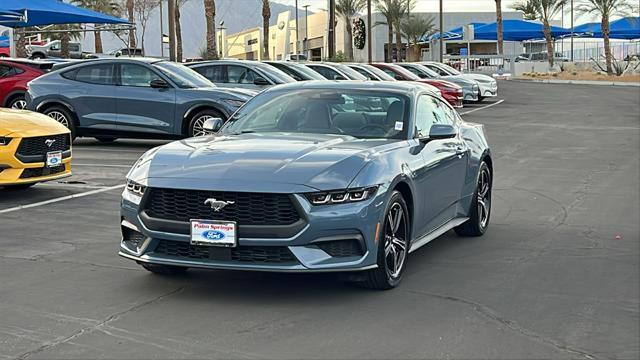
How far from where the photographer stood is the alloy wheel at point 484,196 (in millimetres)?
9031

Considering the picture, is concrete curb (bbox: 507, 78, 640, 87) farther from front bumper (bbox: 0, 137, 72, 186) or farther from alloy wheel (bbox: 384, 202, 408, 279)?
alloy wheel (bbox: 384, 202, 408, 279)

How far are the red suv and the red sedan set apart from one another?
11657 mm

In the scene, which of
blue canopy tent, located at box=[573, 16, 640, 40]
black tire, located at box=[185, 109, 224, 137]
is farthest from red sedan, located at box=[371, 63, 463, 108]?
blue canopy tent, located at box=[573, 16, 640, 40]

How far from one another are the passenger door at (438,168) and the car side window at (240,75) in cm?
1193

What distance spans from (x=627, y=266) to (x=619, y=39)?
8335cm

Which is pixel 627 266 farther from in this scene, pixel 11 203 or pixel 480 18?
pixel 480 18

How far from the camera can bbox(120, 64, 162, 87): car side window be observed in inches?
668

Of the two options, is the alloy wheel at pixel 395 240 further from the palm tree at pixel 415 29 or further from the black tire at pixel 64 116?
the palm tree at pixel 415 29

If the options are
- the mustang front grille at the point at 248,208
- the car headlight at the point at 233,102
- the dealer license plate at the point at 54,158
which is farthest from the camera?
the car headlight at the point at 233,102

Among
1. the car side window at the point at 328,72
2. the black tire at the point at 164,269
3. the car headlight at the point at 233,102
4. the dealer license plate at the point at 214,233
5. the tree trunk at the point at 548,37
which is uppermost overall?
the tree trunk at the point at 548,37

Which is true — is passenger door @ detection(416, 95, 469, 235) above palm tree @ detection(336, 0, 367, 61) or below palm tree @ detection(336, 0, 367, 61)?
below

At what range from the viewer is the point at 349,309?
608 cm

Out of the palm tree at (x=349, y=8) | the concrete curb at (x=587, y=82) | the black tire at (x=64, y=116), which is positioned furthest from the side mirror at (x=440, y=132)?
the palm tree at (x=349, y=8)

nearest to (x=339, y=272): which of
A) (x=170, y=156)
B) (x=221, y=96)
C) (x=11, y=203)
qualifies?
(x=170, y=156)
